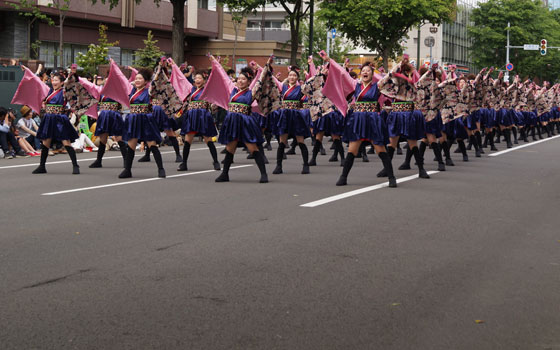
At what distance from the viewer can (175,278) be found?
6.06 metres

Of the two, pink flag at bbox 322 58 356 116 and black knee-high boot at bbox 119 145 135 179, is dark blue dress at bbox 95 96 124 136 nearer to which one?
black knee-high boot at bbox 119 145 135 179

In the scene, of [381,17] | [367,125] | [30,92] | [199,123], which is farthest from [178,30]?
[381,17]

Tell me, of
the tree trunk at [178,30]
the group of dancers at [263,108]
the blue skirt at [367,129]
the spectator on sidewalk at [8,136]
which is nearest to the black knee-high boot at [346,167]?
the group of dancers at [263,108]

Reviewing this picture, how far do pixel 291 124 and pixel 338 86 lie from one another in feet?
5.88

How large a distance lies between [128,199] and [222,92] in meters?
4.08

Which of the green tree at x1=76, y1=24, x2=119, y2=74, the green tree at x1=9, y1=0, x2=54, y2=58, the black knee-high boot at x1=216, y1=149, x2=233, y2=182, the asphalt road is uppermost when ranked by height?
Answer: the green tree at x1=9, y1=0, x2=54, y2=58

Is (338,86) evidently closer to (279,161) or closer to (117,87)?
(279,161)

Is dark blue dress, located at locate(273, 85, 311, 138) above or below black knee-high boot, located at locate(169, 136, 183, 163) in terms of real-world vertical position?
above

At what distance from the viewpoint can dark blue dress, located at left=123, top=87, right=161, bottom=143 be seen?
13.3 meters

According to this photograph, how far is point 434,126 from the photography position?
15.1 metres

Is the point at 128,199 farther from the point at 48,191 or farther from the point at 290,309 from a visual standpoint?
the point at 290,309

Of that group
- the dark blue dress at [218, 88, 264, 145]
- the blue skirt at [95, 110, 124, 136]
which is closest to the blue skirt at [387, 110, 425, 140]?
the dark blue dress at [218, 88, 264, 145]

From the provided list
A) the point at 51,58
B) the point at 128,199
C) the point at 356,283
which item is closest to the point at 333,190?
the point at 128,199

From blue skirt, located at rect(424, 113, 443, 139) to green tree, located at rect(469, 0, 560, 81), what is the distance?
200ft
